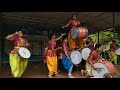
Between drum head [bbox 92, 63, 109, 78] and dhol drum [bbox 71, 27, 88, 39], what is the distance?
0.73m

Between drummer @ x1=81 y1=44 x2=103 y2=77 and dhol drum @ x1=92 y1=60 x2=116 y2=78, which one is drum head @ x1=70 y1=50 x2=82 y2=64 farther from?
dhol drum @ x1=92 y1=60 x2=116 y2=78

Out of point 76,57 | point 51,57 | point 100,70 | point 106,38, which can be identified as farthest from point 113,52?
point 51,57

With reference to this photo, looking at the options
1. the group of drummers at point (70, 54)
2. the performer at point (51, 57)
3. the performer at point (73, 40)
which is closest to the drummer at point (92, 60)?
the group of drummers at point (70, 54)

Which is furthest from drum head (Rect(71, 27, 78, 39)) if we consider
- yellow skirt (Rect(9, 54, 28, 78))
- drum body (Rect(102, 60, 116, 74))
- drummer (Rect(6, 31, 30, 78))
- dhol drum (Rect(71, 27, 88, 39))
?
yellow skirt (Rect(9, 54, 28, 78))

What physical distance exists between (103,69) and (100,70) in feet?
0.25

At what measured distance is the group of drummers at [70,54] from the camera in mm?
6020

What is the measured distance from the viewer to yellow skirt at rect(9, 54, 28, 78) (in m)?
5.96

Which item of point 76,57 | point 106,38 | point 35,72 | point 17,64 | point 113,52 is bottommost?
point 35,72

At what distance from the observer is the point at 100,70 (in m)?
6.06

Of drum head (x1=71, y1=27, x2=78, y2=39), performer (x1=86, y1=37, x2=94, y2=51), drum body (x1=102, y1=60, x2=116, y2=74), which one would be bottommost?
drum body (x1=102, y1=60, x2=116, y2=74)

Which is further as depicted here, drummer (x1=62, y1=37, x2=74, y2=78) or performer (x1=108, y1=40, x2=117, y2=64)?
performer (x1=108, y1=40, x2=117, y2=64)

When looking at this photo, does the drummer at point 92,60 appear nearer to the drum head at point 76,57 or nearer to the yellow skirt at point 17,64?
the drum head at point 76,57

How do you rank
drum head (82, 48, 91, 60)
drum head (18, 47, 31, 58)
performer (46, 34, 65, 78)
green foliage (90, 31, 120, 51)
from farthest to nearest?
green foliage (90, 31, 120, 51) < drum head (82, 48, 91, 60) < performer (46, 34, 65, 78) < drum head (18, 47, 31, 58)

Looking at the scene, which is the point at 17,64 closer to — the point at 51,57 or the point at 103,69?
the point at 51,57
